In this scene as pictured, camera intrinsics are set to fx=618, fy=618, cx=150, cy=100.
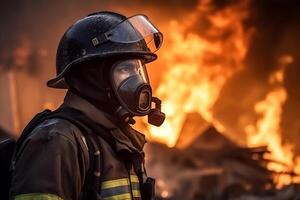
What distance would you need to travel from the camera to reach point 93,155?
7.57 ft

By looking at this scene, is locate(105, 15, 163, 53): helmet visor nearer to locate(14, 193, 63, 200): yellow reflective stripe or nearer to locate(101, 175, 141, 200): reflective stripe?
locate(101, 175, 141, 200): reflective stripe

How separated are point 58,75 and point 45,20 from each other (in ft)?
44.8

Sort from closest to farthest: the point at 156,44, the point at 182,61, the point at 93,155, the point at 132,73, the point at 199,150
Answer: the point at 93,155 → the point at 132,73 → the point at 156,44 → the point at 199,150 → the point at 182,61

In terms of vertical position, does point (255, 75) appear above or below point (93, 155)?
below

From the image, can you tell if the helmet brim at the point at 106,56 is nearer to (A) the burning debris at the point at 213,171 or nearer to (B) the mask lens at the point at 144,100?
(B) the mask lens at the point at 144,100

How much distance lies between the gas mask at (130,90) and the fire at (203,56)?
12.1 m

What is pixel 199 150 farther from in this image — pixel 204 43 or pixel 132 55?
pixel 132 55

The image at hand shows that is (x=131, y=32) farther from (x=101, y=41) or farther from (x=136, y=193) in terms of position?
(x=136, y=193)

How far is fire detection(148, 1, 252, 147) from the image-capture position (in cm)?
1491

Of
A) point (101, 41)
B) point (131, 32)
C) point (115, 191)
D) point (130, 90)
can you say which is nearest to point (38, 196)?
point (115, 191)

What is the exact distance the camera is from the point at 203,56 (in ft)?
50.4

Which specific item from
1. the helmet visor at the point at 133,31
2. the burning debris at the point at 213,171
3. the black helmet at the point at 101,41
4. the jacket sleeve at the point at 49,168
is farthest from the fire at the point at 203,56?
the jacket sleeve at the point at 49,168

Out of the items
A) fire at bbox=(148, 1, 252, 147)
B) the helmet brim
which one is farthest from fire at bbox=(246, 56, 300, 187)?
the helmet brim

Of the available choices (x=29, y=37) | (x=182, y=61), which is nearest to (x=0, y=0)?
(x=29, y=37)
